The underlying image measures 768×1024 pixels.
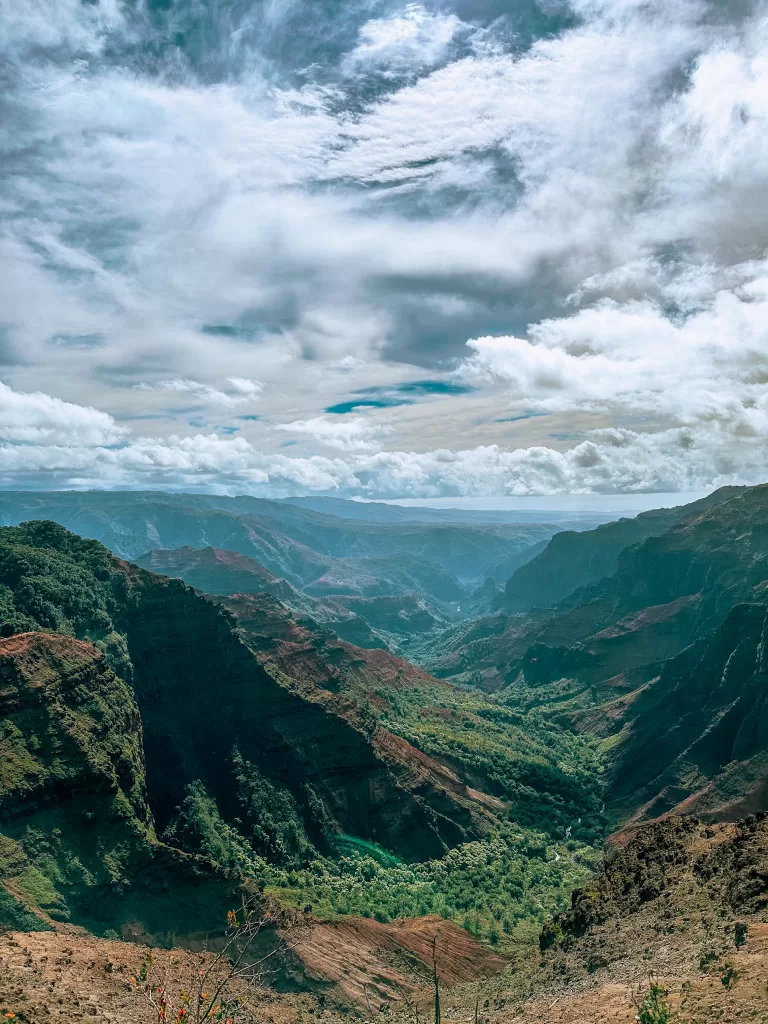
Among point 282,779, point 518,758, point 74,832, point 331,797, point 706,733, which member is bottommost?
point 518,758

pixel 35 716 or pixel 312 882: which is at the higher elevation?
pixel 35 716

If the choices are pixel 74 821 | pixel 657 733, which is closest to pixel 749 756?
pixel 657 733

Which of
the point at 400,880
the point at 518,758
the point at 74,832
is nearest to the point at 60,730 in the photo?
the point at 74,832

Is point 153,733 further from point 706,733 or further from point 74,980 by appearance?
point 706,733

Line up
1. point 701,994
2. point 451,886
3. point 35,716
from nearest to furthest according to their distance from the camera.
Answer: point 701,994, point 35,716, point 451,886

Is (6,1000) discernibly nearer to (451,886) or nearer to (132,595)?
(451,886)

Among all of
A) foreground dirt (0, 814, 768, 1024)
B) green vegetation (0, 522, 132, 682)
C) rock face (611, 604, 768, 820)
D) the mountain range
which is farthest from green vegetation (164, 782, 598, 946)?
green vegetation (0, 522, 132, 682)

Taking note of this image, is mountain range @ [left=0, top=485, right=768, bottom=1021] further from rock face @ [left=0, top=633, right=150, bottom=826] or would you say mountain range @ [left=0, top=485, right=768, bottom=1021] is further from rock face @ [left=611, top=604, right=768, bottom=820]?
rock face @ [left=611, top=604, right=768, bottom=820]

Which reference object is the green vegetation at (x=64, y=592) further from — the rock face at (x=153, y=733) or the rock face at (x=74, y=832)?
the rock face at (x=74, y=832)

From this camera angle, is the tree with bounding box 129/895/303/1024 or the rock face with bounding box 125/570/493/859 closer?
the tree with bounding box 129/895/303/1024

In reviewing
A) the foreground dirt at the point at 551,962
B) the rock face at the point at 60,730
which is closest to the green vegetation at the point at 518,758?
the foreground dirt at the point at 551,962

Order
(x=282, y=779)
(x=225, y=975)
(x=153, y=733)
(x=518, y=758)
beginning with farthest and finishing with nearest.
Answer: (x=518, y=758) < (x=282, y=779) < (x=153, y=733) < (x=225, y=975)
